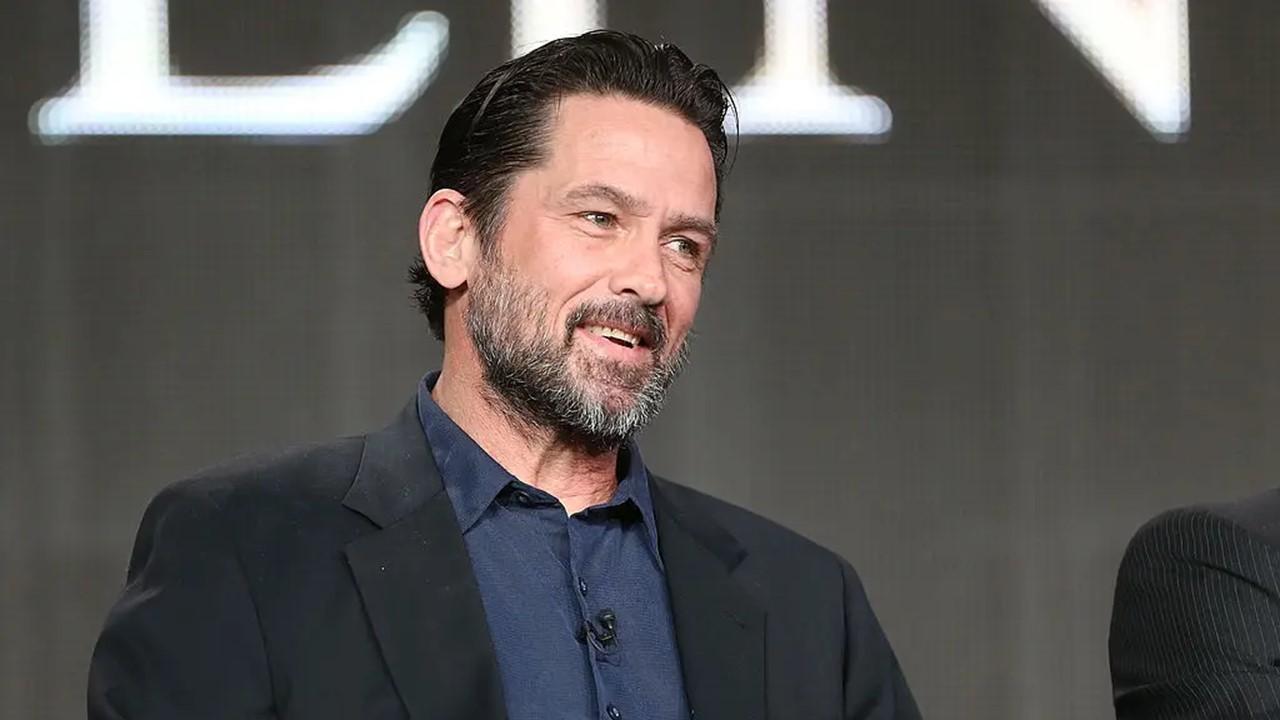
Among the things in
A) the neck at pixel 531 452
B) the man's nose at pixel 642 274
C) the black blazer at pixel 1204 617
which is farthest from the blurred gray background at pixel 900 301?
the man's nose at pixel 642 274

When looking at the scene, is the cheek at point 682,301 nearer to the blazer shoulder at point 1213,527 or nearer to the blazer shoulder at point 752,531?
the blazer shoulder at point 752,531

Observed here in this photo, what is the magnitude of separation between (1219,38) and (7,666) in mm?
2131

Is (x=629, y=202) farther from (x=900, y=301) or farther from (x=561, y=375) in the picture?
(x=900, y=301)

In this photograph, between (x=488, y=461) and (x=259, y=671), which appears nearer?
(x=259, y=671)

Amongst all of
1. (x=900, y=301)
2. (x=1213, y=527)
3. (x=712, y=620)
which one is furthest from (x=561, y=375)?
(x=900, y=301)

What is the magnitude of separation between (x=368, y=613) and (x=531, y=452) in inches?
11.0

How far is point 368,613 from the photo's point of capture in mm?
1776

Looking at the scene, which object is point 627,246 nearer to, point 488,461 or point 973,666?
point 488,461

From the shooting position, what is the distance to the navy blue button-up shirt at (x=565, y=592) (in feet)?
5.97

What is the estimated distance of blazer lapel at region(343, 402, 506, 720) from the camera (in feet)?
5.74

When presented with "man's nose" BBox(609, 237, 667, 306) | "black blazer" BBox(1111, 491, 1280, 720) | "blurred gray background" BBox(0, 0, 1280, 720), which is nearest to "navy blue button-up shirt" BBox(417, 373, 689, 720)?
"man's nose" BBox(609, 237, 667, 306)

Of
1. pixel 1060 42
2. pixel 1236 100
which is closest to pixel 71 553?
pixel 1060 42

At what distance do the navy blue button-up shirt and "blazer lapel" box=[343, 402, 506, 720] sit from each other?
0.03m

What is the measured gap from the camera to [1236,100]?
3.07 m
